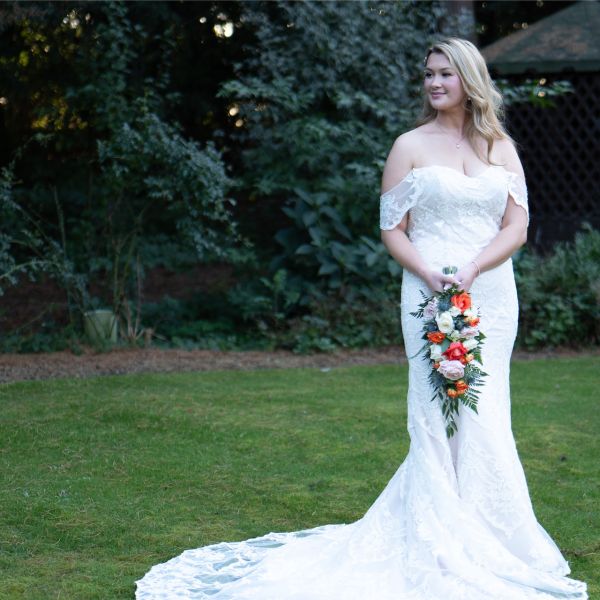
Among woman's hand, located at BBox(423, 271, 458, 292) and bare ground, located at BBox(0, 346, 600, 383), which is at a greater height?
woman's hand, located at BBox(423, 271, 458, 292)

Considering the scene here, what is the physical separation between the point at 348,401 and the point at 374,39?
493cm

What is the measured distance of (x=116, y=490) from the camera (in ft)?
19.3

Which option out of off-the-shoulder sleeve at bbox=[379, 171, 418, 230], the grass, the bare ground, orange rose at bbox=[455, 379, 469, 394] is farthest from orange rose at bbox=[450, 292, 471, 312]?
the bare ground

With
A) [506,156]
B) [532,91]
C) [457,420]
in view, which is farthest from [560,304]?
[457,420]

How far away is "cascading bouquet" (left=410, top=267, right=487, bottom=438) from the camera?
4.20 meters

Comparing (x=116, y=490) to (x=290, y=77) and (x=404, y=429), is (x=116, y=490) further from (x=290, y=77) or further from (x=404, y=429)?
(x=290, y=77)

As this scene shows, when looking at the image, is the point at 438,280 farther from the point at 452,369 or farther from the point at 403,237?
the point at 452,369

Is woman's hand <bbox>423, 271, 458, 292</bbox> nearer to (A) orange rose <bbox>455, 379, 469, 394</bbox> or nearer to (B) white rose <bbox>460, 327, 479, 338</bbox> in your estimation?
(B) white rose <bbox>460, 327, 479, 338</bbox>

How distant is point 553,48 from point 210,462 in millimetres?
8544

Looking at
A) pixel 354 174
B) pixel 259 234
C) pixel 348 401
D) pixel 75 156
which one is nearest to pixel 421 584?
pixel 348 401

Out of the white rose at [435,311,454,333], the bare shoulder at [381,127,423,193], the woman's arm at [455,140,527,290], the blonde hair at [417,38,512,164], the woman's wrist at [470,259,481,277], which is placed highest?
the blonde hair at [417,38,512,164]

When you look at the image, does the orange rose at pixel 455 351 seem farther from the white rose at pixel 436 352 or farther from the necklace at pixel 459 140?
the necklace at pixel 459 140

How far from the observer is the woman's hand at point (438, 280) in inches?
169

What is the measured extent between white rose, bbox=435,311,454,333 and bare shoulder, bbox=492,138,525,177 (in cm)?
75
